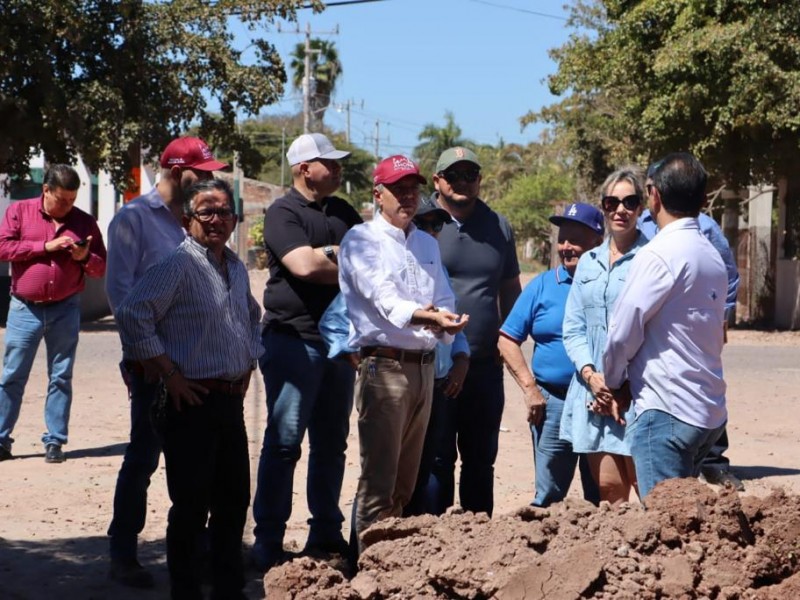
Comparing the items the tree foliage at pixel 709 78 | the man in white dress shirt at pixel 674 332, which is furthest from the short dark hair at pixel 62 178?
the tree foliage at pixel 709 78

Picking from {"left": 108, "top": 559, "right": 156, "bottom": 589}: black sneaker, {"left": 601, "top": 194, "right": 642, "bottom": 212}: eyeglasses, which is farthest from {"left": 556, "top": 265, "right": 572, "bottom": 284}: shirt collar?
{"left": 108, "top": 559, "right": 156, "bottom": 589}: black sneaker

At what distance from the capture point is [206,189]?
17.4 feet

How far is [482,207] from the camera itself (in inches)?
267

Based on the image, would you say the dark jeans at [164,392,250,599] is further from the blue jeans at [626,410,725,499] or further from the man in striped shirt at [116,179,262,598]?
the blue jeans at [626,410,725,499]

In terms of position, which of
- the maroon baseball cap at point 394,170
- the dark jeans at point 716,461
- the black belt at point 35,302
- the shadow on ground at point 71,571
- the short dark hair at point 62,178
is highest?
the short dark hair at point 62,178

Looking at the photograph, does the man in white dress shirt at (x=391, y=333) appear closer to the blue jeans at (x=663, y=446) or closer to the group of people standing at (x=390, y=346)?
the group of people standing at (x=390, y=346)

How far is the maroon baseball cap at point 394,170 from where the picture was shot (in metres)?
5.59

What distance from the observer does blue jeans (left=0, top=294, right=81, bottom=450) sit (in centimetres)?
892

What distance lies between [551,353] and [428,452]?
84 centimetres

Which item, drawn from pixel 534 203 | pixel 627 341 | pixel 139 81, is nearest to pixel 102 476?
pixel 627 341

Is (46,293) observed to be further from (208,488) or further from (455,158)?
(208,488)

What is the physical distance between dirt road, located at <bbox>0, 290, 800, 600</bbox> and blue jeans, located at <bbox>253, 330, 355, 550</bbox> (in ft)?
1.19

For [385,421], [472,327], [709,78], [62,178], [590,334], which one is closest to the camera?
[385,421]

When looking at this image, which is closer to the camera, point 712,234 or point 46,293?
point 712,234
